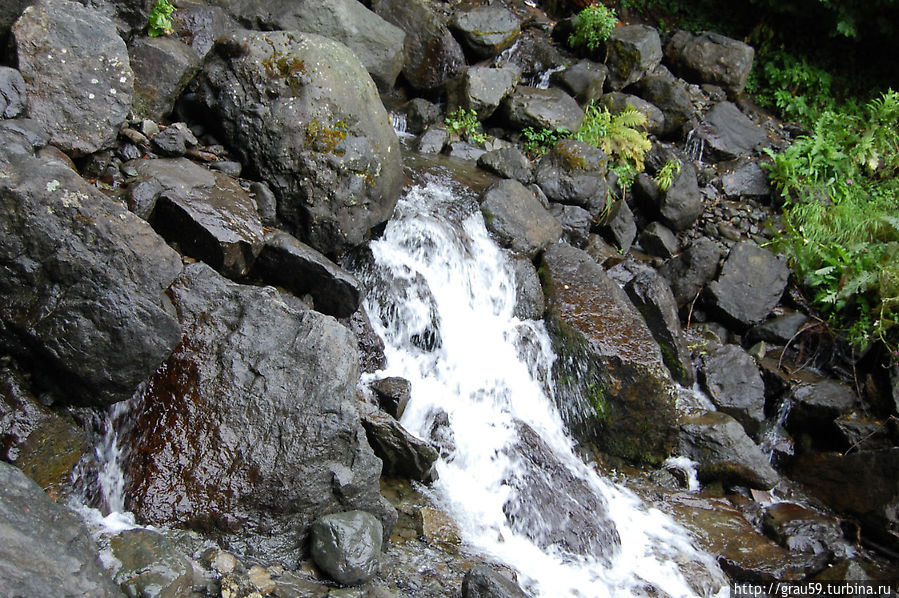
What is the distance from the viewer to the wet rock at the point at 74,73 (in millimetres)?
4500

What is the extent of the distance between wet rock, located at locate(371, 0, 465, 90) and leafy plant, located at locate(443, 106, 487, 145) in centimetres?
82

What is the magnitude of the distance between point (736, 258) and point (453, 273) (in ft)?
13.8

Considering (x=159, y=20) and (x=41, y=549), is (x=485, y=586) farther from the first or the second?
(x=159, y=20)

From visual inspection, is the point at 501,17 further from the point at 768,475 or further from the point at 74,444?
the point at 74,444

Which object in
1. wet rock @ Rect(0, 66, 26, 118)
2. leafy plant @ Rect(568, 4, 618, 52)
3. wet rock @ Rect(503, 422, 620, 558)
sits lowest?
wet rock @ Rect(503, 422, 620, 558)

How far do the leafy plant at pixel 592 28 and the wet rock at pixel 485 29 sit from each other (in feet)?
3.94

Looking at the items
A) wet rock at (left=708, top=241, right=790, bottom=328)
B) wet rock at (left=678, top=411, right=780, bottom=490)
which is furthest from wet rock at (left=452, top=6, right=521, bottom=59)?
wet rock at (left=678, top=411, right=780, bottom=490)

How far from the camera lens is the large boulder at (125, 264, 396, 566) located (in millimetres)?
3686

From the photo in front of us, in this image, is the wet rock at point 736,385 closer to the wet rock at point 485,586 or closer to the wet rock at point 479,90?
the wet rock at point 485,586

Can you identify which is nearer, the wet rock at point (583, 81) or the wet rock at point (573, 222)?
the wet rock at point (573, 222)

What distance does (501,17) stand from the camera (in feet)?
35.7

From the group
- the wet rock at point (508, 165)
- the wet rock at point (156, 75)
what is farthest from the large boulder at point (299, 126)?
the wet rock at point (508, 165)

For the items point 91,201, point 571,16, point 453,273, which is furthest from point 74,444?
point 571,16

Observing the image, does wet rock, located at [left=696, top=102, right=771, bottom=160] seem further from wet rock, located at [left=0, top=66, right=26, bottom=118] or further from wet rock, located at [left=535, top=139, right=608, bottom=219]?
wet rock, located at [left=0, top=66, right=26, bottom=118]
